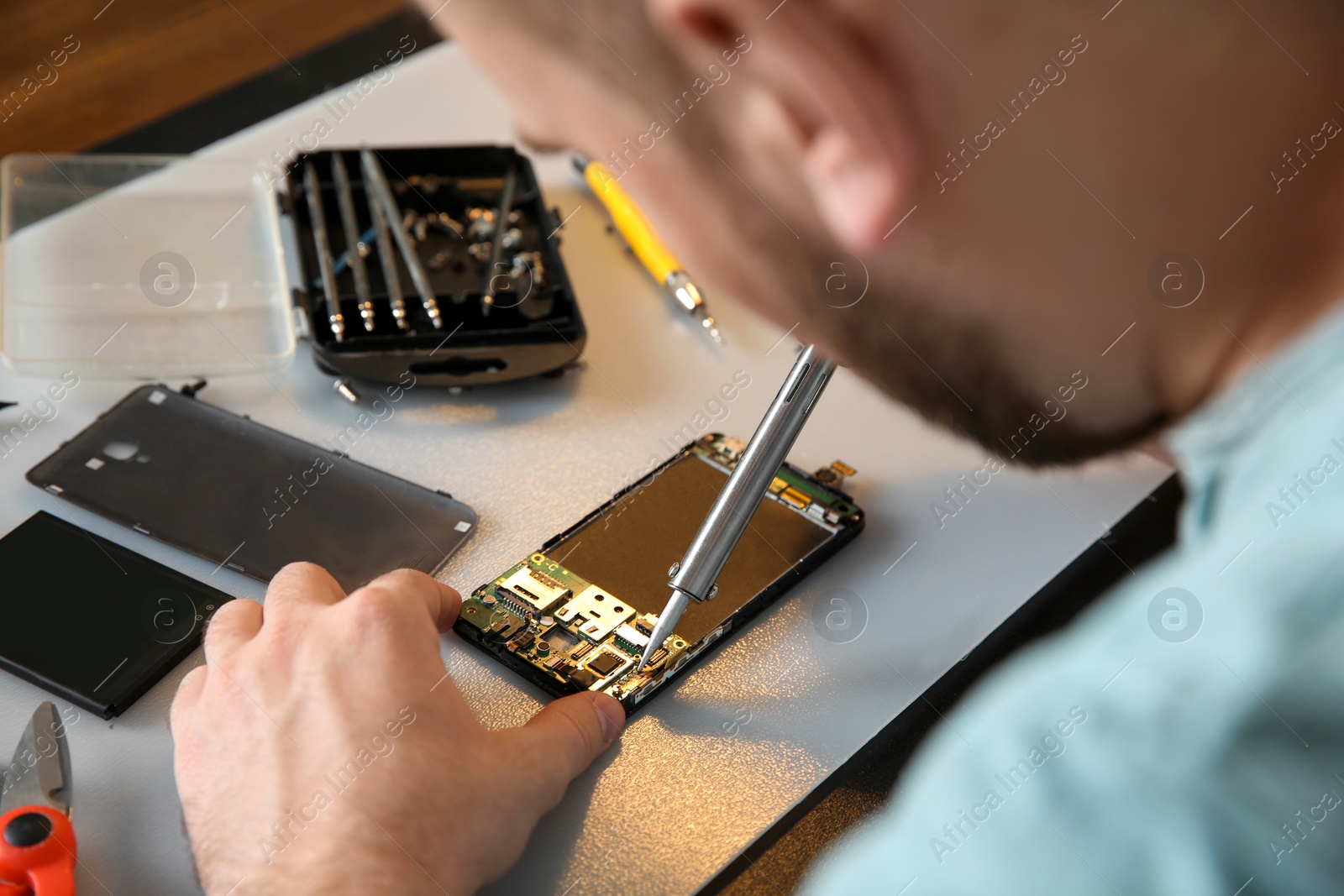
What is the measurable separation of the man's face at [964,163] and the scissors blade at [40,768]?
460 millimetres

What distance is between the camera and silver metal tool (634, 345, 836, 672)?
2.20ft

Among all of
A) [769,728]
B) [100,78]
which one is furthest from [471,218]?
[100,78]

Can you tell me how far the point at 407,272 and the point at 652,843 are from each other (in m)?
0.55

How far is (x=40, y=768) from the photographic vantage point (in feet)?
2.06

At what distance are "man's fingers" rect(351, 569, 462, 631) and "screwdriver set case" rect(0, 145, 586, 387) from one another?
0.83ft

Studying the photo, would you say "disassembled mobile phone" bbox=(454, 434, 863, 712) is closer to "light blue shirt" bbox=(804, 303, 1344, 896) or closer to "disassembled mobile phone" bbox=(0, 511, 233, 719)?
"disassembled mobile phone" bbox=(0, 511, 233, 719)

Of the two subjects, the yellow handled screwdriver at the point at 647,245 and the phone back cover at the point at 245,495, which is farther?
the yellow handled screwdriver at the point at 647,245

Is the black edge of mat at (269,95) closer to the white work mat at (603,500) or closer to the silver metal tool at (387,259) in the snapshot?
the white work mat at (603,500)

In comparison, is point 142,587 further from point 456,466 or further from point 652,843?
point 652,843

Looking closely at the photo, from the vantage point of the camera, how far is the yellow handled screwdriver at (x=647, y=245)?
99cm

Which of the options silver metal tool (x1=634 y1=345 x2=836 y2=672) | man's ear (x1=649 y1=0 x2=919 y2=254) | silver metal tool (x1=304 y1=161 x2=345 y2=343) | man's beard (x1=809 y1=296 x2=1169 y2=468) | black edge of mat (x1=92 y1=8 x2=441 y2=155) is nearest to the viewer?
man's ear (x1=649 y1=0 x2=919 y2=254)

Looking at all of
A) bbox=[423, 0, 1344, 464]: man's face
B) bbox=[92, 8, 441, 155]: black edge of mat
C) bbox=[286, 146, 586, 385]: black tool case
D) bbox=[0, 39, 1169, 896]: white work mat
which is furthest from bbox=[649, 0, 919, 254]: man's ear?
bbox=[92, 8, 441, 155]: black edge of mat

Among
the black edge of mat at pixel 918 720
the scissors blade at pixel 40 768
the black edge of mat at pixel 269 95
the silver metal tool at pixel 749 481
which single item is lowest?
the black edge of mat at pixel 918 720

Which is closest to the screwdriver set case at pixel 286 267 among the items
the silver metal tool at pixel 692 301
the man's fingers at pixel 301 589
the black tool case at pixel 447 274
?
the black tool case at pixel 447 274
